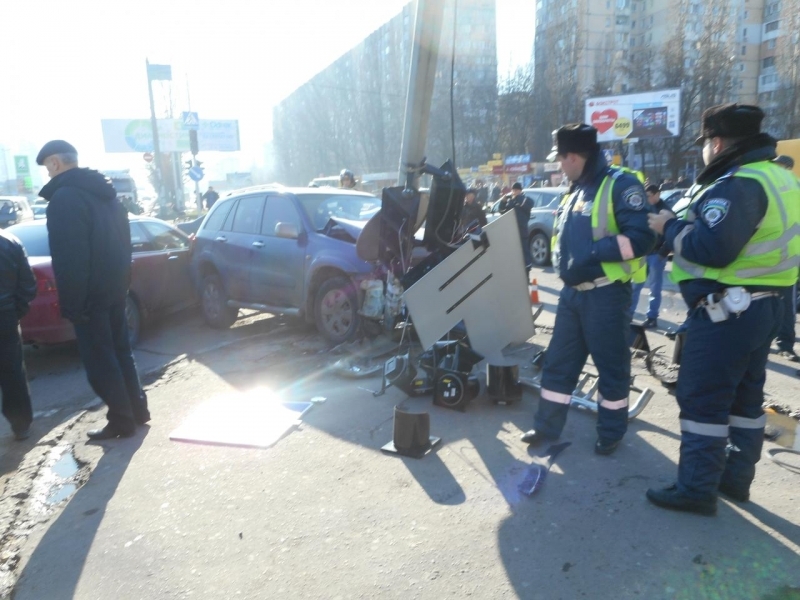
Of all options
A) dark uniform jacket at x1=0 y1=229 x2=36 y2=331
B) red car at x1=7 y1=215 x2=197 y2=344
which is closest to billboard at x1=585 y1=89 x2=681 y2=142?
red car at x1=7 y1=215 x2=197 y2=344

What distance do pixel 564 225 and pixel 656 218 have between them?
711 millimetres

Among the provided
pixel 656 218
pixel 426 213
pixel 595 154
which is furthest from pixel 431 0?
pixel 656 218

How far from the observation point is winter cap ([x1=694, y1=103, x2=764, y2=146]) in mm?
3037

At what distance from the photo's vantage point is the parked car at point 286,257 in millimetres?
6980

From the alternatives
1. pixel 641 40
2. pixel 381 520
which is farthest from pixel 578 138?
pixel 641 40

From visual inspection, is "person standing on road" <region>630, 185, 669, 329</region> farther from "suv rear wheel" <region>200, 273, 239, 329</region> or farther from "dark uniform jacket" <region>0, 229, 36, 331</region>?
"dark uniform jacket" <region>0, 229, 36, 331</region>

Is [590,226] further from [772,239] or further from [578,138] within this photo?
[772,239]

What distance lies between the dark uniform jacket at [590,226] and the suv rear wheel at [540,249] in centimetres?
1093

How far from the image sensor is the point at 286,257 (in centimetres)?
758

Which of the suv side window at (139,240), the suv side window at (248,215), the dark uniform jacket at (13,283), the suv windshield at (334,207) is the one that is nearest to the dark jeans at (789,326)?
the suv windshield at (334,207)

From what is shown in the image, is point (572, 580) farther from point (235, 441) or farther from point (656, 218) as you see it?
point (235, 441)

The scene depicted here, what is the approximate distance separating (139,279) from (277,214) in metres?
1.98

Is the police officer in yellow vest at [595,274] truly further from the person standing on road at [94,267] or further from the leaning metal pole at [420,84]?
the person standing on road at [94,267]

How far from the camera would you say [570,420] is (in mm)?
4672
